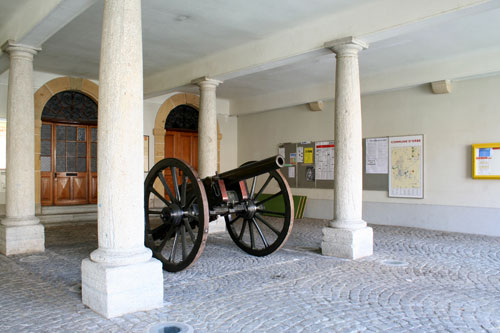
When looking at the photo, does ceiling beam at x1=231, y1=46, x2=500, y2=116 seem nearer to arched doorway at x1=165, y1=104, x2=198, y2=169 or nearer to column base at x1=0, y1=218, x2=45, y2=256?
arched doorway at x1=165, y1=104, x2=198, y2=169

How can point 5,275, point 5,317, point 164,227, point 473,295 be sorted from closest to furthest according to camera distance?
point 5,317
point 473,295
point 5,275
point 164,227

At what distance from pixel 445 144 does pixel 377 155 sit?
133cm

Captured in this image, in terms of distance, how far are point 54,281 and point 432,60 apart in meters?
6.53

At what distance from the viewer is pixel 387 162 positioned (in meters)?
8.45

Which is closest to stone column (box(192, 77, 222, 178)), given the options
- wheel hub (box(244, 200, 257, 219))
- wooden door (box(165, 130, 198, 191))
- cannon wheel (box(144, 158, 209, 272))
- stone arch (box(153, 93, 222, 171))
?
wheel hub (box(244, 200, 257, 219))

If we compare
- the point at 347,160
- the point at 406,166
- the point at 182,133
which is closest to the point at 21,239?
the point at 347,160

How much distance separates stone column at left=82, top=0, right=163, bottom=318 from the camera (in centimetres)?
328

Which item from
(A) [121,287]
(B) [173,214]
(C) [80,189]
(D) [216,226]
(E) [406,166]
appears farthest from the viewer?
(C) [80,189]

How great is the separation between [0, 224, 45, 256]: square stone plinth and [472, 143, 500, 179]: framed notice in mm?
6718

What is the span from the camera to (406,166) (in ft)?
26.7

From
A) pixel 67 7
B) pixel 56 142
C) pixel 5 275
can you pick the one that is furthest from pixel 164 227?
pixel 56 142

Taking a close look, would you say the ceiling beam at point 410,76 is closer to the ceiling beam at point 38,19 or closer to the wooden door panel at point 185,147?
the wooden door panel at point 185,147

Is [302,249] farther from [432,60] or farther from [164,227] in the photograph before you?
[432,60]

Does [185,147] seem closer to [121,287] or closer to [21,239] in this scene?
[21,239]
